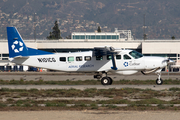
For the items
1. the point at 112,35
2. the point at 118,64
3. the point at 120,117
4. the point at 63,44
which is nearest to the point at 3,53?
the point at 63,44

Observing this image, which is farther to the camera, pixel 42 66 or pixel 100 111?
pixel 42 66

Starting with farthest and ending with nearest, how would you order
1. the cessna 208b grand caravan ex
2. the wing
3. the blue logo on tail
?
the blue logo on tail
the cessna 208b grand caravan ex
the wing

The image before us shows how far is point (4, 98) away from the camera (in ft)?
62.8

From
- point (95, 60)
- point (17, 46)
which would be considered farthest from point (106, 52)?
point (17, 46)

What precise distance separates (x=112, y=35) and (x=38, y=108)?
82.3 meters

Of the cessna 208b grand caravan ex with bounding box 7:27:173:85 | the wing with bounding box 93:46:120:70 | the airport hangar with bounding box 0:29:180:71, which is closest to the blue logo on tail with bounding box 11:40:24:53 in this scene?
the cessna 208b grand caravan ex with bounding box 7:27:173:85

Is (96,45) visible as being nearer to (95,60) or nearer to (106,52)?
(95,60)

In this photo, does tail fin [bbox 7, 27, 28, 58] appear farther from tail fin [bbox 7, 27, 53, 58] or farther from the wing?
the wing

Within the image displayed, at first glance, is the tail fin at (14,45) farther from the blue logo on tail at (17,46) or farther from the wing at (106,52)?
the wing at (106,52)

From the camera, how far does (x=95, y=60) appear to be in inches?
1031

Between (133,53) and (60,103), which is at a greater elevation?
(133,53)

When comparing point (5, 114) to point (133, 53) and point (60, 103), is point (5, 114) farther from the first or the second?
point (133, 53)

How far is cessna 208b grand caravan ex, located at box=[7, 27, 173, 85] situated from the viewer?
25.7m

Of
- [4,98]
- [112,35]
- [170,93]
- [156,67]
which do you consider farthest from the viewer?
[112,35]
